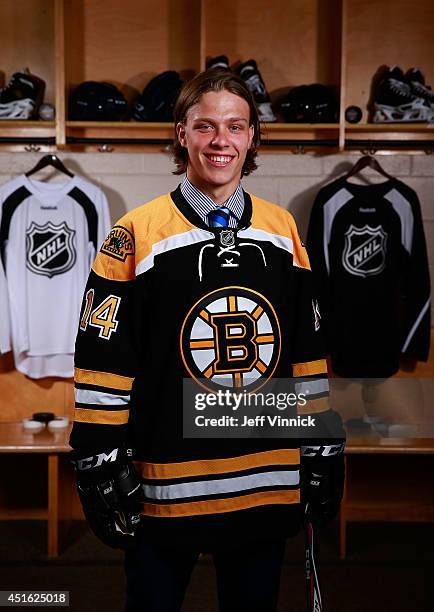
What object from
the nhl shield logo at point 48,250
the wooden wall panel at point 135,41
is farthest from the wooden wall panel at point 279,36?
the nhl shield logo at point 48,250

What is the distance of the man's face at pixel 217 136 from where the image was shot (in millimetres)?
1364

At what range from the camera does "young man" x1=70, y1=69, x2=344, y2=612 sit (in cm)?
135

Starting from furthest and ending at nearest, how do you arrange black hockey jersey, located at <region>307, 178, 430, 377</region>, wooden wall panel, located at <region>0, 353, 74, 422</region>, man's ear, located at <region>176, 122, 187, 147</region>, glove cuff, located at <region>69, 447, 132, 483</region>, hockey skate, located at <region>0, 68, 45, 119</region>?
wooden wall panel, located at <region>0, 353, 74, 422</region>
black hockey jersey, located at <region>307, 178, 430, 377</region>
hockey skate, located at <region>0, 68, 45, 119</region>
man's ear, located at <region>176, 122, 187, 147</region>
glove cuff, located at <region>69, 447, 132, 483</region>

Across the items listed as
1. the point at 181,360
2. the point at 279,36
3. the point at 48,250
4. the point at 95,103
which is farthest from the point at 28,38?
the point at 181,360

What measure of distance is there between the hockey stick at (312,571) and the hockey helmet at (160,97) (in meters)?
1.93

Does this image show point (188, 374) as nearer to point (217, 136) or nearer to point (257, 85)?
point (217, 136)

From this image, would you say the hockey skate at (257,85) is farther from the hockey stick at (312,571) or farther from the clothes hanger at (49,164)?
the hockey stick at (312,571)

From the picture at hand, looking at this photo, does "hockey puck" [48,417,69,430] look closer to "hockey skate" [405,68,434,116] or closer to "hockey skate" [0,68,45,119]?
"hockey skate" [0,68,45,119]

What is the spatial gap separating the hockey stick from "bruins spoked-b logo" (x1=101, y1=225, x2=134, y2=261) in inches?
25.2

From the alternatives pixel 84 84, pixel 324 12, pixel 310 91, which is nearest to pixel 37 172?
pixel 84 84

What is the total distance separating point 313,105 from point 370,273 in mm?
729

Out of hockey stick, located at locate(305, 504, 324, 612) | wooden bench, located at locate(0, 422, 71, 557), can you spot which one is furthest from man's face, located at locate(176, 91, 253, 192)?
wooden bench, located at locate(0, 422, 71, 557)

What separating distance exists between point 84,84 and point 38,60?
330 millimetres

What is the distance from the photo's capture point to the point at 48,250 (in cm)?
304
